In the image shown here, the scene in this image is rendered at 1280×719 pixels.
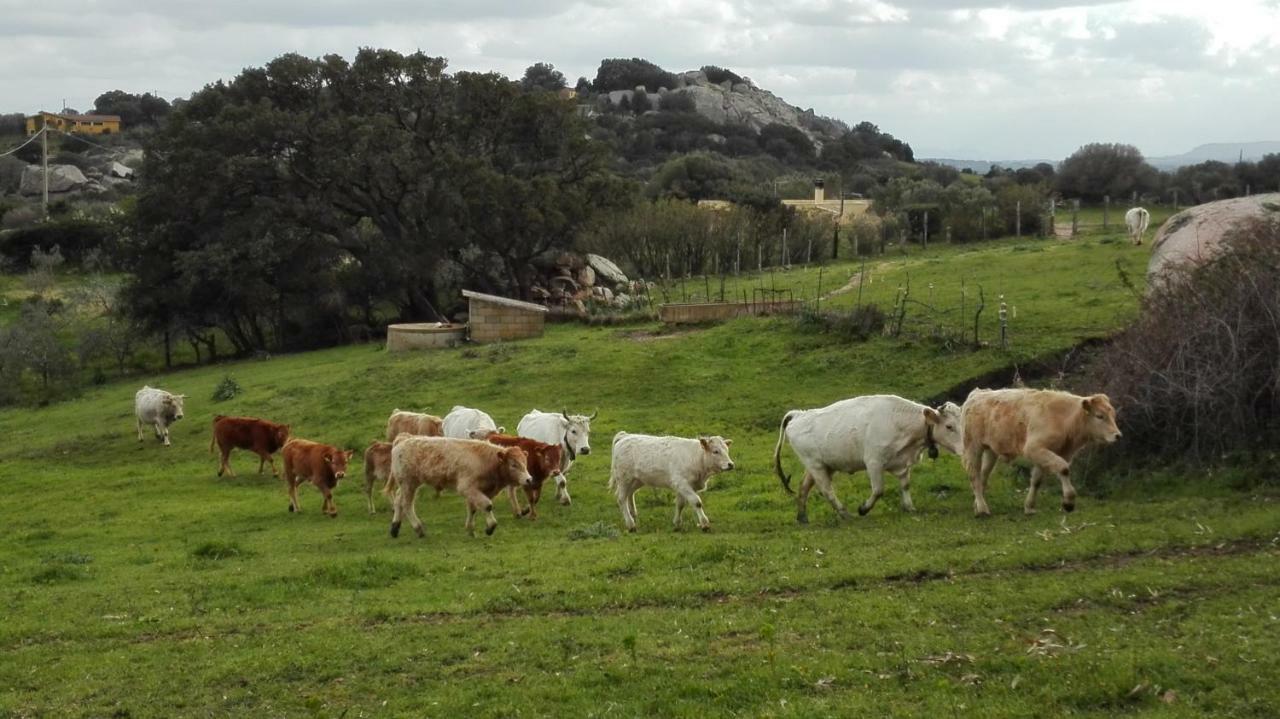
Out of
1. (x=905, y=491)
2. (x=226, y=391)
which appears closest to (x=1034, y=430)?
(x=905, y=491)

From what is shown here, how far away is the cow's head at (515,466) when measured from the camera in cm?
1795

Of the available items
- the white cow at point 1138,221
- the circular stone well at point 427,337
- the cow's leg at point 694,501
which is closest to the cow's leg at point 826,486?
the cow's leg at point 694,501

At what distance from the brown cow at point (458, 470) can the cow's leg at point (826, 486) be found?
160 inches

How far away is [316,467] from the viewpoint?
69.2 feet

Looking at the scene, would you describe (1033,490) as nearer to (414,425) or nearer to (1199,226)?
(414,425)

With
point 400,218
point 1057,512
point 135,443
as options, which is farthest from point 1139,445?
point 400,218

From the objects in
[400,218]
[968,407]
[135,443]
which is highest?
[400,218]

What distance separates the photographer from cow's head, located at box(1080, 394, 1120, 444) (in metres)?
15.6

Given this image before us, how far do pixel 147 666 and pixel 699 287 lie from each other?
37637mm

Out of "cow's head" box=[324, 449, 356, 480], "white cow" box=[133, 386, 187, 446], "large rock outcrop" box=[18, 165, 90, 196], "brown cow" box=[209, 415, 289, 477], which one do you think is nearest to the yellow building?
"large rock outcrop" box=[18, 165, 90, 196]

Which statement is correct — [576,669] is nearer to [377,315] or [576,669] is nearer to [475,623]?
[475,623]

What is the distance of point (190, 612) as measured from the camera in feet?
46.0

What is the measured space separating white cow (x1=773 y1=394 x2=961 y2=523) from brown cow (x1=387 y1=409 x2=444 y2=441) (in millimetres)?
8666

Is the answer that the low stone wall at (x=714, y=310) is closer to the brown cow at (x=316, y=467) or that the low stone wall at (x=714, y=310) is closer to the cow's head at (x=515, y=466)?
the brown cow at (x=316, y=467)
